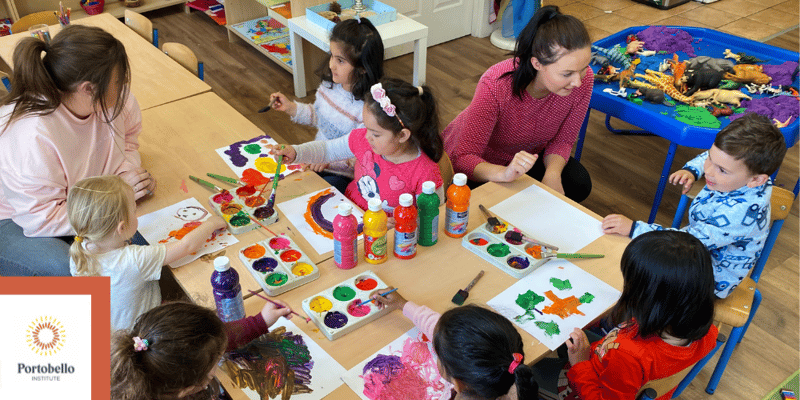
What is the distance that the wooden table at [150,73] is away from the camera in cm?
236

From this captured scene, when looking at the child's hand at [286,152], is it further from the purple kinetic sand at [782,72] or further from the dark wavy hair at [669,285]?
the purple kinetic sand at [782,72]

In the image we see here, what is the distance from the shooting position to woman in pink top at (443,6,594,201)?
6.27 ft

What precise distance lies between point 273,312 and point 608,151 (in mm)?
2637

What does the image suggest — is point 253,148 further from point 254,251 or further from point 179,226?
point 254,251

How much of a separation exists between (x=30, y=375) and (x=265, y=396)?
0.48 meters

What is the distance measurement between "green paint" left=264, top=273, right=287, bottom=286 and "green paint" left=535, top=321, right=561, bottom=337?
0.64 m

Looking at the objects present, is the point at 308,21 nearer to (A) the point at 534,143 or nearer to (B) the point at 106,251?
(A) the point at 534,143

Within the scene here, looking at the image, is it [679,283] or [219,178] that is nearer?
[679,283]

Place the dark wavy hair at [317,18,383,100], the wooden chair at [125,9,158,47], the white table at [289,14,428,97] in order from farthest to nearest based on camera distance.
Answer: the white table at [289,14,428,97]
the wooden chair at [125,9,158,47]
the dark wavy hair at [317,18,383,100]

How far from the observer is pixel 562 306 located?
4.80ft

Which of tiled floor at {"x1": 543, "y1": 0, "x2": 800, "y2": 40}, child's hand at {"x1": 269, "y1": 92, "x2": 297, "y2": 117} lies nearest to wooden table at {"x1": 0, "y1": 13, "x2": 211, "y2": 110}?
child's hand at {"x1": 269, "y1": 92, "x2": 297, "y2": 117}

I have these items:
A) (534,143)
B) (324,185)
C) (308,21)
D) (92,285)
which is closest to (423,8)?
(308,21)

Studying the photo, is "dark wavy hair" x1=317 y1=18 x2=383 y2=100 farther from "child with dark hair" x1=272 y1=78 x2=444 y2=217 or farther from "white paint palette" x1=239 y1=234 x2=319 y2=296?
"white paint palette" x1=239 y1=234 x2=319 y2=296

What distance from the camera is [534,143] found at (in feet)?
7.41
